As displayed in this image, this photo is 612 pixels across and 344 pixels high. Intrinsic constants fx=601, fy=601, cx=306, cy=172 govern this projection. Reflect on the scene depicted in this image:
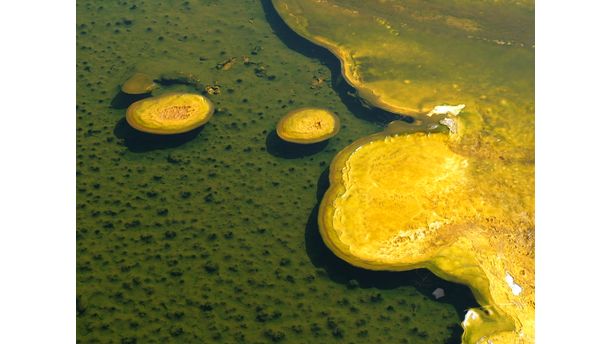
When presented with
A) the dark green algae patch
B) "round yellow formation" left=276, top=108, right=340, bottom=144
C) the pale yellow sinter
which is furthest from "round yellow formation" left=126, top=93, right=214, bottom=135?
"round yellow formation" left=276, top=108, right=340, bottom=144

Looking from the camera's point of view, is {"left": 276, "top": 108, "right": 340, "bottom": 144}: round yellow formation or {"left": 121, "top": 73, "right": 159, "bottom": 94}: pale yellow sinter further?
{"left": 121, "top": 73, "right": 159, "bottom": 94}: pale yellow sinter

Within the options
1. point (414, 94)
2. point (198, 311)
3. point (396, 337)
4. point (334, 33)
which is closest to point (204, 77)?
point (334, 33)

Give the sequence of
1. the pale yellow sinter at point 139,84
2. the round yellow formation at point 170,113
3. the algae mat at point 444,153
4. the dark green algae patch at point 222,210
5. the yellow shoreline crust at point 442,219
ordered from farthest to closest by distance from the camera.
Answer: the pale yellow sinter at point 139,84
the round yellow formation at point 170,113
the algae mat at point 444,153
the yellow shoreline crust at point 442,219
the dark green algae patch at point 222,210

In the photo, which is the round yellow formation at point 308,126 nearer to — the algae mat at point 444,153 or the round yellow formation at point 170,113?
the algae mat at point 444,153

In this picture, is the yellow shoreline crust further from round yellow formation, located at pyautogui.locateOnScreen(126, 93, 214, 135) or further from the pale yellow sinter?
the pale yellow sinter

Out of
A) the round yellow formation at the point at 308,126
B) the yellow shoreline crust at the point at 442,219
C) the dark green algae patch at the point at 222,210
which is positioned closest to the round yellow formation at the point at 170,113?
the dark green algae patch at the point at 222,210
